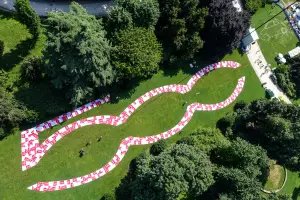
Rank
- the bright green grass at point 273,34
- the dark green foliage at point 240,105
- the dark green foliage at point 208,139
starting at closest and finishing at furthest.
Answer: the dark green foliage at point 208,139
the dark green foliage at point 240,105
the bright green grass at point 273,34

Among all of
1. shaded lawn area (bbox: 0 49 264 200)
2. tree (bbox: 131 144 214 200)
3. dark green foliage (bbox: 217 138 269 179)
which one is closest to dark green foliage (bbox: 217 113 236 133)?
shaded lawn area (bbox: 0 49 264 200)

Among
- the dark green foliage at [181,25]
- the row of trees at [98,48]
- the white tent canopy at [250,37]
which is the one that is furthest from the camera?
the white tent canopy at [250,37]

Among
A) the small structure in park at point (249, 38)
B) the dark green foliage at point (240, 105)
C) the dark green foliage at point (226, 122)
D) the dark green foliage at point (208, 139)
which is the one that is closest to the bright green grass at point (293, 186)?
the dark green foliage at point (240, 105)

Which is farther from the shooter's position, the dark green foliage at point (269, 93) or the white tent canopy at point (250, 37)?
the dark green foliage at point (269, 93)

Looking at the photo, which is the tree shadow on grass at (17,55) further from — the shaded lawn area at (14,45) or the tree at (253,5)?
the tree at (253,5)

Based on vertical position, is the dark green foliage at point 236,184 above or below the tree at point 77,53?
below

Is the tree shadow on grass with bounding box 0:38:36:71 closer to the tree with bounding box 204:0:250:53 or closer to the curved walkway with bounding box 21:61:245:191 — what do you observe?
the curved walkway with bounding box 21:61:245:191
